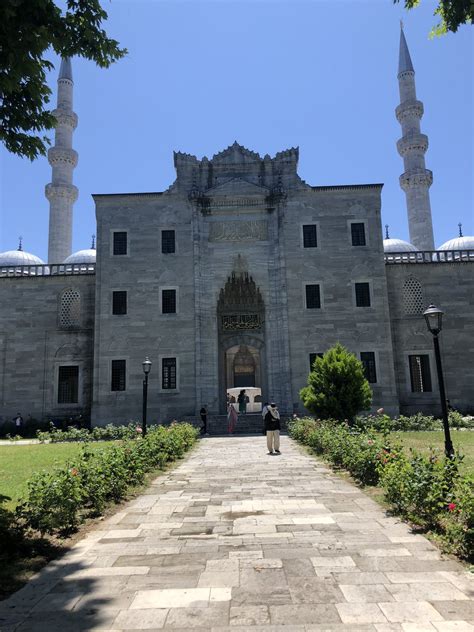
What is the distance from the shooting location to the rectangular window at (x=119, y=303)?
2556cm

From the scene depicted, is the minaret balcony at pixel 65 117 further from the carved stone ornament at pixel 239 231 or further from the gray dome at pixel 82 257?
the carved stone ornament at pixel 239 231

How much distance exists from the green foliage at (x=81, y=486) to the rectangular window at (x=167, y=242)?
15615 millimetres

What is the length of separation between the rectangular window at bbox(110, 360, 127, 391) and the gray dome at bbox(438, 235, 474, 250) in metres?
24.5

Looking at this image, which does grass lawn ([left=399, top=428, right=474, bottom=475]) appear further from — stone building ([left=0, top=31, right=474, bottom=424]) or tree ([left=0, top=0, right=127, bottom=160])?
tree ([left=0, top=0, right=127, bottom=160])

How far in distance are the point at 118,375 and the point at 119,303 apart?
3706mm

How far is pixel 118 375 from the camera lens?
24906 millimetres

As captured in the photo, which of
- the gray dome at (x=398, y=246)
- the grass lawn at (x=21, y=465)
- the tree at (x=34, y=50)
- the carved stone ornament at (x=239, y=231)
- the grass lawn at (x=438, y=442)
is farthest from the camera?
the gray dome at (x=398, y=246)

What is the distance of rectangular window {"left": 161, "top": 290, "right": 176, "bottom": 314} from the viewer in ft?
83.9

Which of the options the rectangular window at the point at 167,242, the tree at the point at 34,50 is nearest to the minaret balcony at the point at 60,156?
the rectangular window at the point at 167,242

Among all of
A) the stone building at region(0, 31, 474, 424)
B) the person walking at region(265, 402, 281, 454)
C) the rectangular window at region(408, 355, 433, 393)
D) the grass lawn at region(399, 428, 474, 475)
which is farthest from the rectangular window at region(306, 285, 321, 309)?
the person walking at region(265, 402, 281, 454)

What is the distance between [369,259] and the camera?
1012 inches

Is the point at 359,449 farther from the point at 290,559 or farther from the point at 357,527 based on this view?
the point at 290,559

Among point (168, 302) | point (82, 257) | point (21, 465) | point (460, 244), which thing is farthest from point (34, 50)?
point (460, 244)

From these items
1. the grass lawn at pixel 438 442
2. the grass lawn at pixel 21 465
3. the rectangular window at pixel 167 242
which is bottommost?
the grass lawn at pixel 438 442
